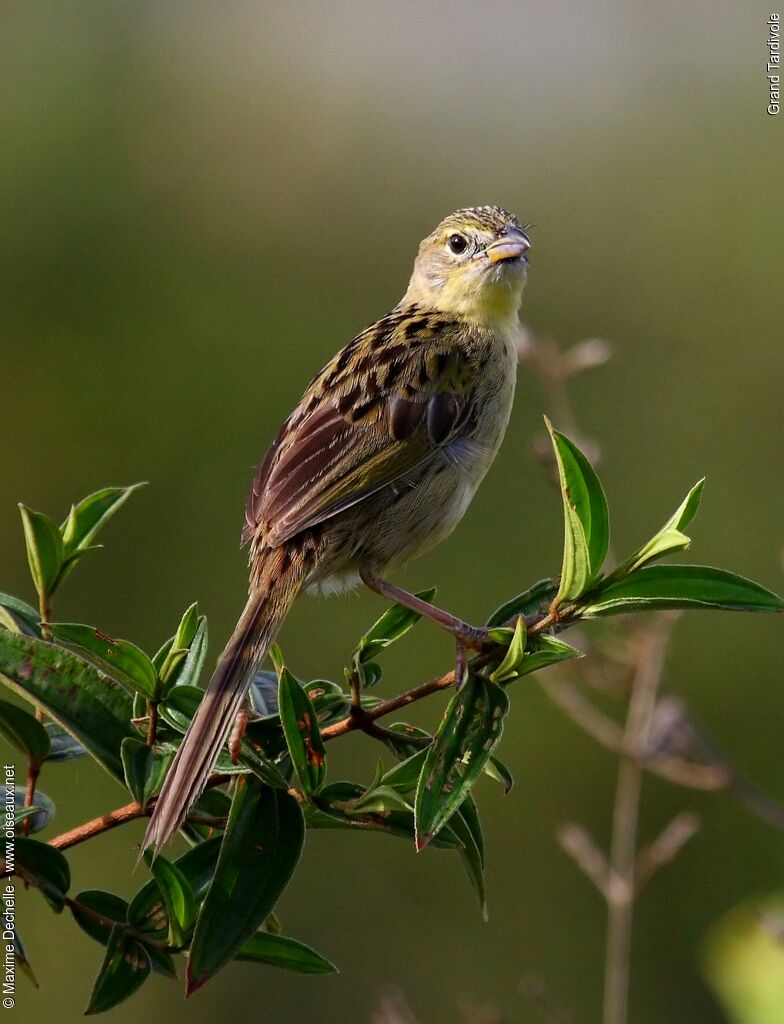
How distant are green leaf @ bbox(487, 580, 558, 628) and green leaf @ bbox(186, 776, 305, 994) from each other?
58 centimetres

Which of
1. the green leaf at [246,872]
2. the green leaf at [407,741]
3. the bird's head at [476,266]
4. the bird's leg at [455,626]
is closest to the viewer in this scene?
the green leaf at [246,872]

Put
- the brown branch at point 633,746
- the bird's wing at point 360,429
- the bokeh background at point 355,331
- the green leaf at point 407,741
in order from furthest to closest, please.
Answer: the bokeh background at point 355,331, the brown branch at point 633,746, the bird's wing at point 360,429, the green leaf at point 407,741

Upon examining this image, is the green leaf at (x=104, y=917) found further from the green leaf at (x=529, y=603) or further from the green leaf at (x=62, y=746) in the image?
the green leaf at (x=529, y=603)

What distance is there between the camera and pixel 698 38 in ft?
44.6

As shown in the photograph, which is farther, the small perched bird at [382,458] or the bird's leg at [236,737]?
the small perched bird at [382,458]

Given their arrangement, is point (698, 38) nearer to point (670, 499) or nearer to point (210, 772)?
point (670, 499)

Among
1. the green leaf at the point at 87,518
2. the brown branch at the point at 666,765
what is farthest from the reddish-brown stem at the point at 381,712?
the brown branch at the point at 666,765

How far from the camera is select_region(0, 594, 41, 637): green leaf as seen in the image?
267 cm

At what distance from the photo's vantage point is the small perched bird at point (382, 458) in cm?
329

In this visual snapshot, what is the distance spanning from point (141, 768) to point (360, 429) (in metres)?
1.53

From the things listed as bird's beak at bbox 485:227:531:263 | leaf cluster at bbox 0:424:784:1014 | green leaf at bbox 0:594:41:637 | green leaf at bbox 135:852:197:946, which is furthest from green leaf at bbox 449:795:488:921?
bird's beak at bbox 485:227:531:263

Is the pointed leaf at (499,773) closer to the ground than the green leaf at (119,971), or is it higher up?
higher up

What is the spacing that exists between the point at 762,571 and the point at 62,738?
295 inches

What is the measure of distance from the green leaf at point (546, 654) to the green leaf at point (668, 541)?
0.17 metres
